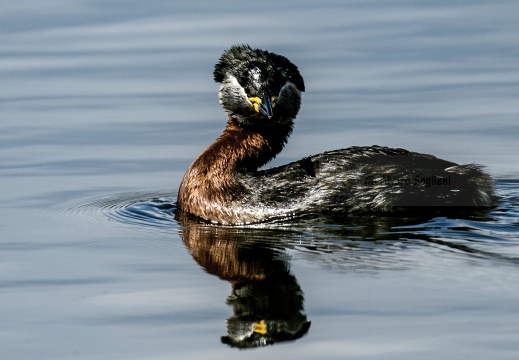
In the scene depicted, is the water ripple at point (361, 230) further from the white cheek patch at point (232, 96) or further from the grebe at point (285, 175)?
the white cheek patch at point (232, 96)

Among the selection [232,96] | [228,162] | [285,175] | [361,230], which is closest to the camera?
[361,230]

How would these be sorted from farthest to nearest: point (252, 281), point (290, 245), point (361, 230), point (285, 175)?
point (285, 175), point (361, 230), point (290, 245), point (252, 281)

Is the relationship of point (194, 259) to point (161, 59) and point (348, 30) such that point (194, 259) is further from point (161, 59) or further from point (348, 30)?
point (348, 30)

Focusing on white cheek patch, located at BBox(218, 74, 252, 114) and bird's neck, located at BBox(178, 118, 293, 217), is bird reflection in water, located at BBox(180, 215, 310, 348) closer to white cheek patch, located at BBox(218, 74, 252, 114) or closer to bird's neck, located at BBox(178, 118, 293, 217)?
bird's neck, located at BBox(178, 118, 293, 217)

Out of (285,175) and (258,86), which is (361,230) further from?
(258,86)

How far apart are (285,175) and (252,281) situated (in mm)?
2467

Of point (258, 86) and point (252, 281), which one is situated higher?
point (258, 86)

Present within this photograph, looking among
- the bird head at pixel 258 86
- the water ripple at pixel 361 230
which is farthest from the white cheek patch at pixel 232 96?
the water ripple at pixel 361 230

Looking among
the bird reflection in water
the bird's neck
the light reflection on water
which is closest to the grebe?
the bird's neck

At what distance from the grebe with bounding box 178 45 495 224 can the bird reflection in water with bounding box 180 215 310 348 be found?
39 centimetres

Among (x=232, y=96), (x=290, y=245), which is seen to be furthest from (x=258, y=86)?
(x=290, y=245)

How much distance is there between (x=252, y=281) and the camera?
9094mm

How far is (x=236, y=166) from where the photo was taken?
38.6 feet

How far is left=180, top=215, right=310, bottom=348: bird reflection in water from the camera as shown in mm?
7891
